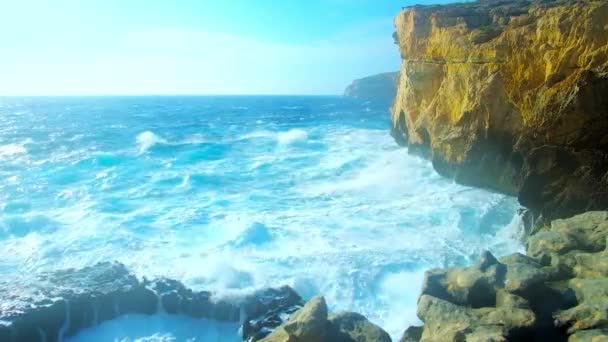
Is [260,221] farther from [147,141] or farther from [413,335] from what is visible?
[147,141]

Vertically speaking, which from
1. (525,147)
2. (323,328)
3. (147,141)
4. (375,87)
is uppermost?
(375,87)

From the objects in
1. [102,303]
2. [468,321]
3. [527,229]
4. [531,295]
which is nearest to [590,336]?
[531,295]

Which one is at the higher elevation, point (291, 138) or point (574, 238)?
point (291, 138)

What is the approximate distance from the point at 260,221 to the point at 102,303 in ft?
22.1

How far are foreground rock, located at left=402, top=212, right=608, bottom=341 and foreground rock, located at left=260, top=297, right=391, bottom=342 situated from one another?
0.92 metres

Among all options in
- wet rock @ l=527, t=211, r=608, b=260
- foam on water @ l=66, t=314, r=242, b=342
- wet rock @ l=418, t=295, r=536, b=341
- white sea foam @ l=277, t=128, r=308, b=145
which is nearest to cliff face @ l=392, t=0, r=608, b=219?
wet rock @ l=527, t=211, r=608, b=260

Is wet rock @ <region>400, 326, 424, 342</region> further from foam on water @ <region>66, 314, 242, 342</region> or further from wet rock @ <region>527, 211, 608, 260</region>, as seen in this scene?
foam on water @ <region>66, 314, 242, 342</region>

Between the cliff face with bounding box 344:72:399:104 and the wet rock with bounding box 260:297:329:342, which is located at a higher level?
the cliff face with bounding box 344:72:399:104

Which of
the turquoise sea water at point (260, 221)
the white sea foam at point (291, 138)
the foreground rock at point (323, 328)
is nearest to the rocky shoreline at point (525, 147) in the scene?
the foreground rock at point (323, 328)

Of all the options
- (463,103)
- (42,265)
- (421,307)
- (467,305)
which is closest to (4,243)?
(42,265)

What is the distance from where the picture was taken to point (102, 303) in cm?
1041

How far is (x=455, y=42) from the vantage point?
802 inches

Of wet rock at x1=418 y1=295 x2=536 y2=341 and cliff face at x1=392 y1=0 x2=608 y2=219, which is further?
cliff face at x1=392 y1=0 x2=608 y2=219

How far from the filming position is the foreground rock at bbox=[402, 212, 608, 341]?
7.12 meters
